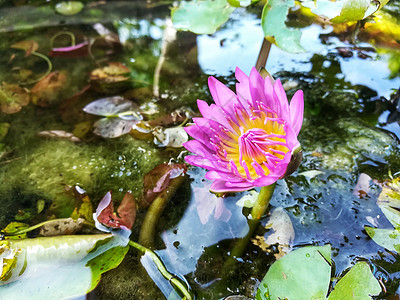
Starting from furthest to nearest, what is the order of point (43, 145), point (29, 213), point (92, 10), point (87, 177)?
point (92, 10) → point (43, 145) → point (87, 177) → point (29, 213)

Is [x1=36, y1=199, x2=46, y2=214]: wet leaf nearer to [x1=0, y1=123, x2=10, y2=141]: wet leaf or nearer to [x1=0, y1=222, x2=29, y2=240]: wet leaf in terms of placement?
[x1=0, y1=222, x2=29, y2=240]: wet leaf

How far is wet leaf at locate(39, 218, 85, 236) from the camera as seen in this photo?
1.14m

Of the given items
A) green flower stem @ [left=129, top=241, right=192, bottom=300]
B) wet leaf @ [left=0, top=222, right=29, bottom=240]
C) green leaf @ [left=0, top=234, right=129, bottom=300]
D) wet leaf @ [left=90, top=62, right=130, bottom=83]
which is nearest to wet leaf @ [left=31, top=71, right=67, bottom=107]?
wet leaf @ [left=90, top=62, right=130, bottom=83]

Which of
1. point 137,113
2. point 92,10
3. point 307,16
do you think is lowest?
point 137,113

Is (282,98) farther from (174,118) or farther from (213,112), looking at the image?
(174,118)

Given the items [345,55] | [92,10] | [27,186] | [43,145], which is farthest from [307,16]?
[27,186]

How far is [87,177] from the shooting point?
4.36 feet

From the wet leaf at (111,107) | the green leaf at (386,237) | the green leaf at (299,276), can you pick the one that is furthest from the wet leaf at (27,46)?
the green leaf at (386,237)

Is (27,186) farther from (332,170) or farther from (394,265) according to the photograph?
(394,265)

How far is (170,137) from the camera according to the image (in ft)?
4.56

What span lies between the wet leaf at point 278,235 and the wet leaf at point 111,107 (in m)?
0.71

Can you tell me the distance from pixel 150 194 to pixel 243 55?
0.85 meters

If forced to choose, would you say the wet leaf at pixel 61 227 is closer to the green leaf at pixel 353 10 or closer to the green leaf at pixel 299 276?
the green leaf at pixel 299 276

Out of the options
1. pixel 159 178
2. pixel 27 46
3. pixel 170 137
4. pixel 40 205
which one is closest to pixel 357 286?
pixel 159 178
